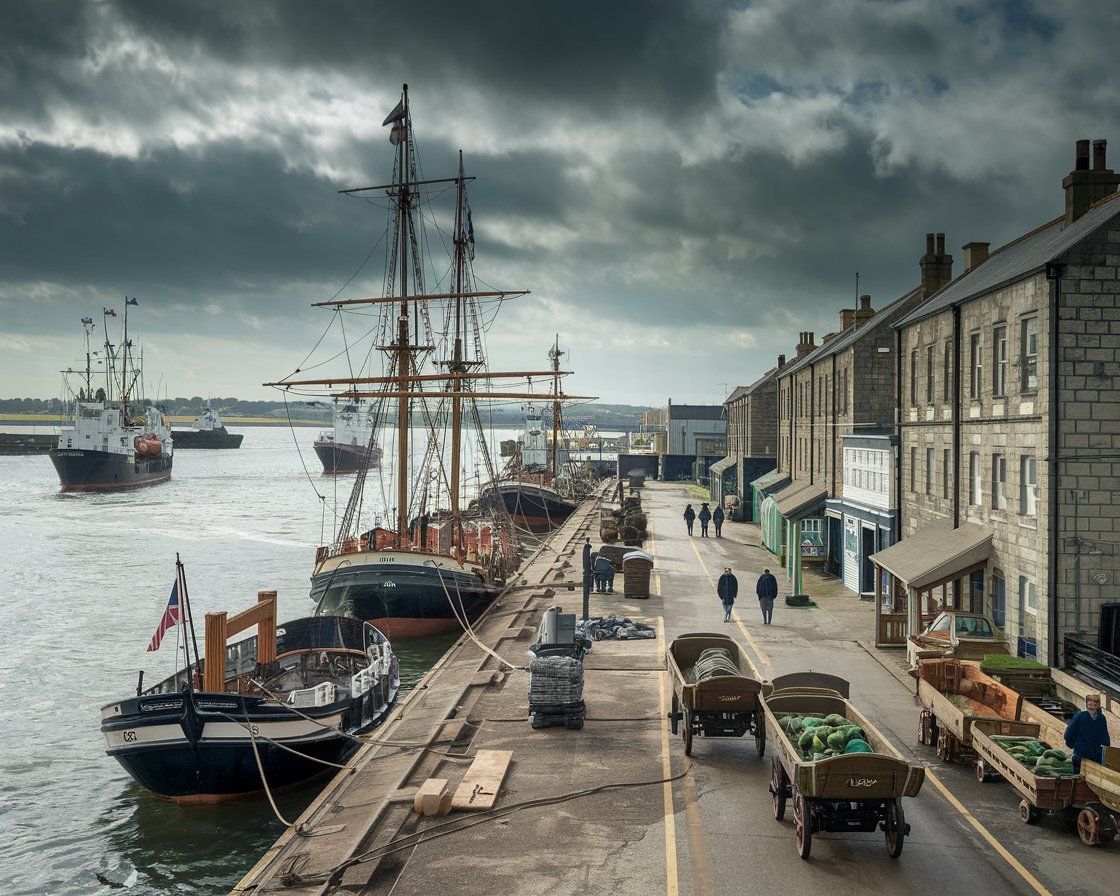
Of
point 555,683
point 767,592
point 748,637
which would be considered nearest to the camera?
point 555,683

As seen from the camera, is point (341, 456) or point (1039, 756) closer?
point (1039, 756)

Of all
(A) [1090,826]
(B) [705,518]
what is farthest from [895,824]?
(B) [705,518]

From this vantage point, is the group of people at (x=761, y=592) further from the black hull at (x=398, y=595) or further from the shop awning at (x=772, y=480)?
the shop awning at (x=772, y=480)

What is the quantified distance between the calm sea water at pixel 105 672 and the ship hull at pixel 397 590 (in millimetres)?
1197

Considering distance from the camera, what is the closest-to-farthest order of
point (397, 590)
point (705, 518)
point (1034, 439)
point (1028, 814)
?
1. point (1028, 814)
2. point (1034, 439)
3. point (397, 590)
4. point (705, 518)

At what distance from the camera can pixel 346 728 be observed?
21.0 metres

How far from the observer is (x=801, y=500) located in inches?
1673

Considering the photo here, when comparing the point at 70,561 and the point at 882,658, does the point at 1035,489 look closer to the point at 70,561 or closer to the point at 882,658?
the point at 882,658

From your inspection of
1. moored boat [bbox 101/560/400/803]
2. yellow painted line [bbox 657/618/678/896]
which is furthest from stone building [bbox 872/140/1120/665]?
moored boat [bbox 101/560/400/803]

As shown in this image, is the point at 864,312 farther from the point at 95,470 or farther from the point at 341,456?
the point at 341,456

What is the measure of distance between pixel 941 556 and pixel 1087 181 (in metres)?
10.9

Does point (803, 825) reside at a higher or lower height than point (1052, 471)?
lower

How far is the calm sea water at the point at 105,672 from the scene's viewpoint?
1769 centimetres

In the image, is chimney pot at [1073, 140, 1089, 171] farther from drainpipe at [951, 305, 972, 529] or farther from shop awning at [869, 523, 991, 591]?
shop awning at [869, 523, 991, 591]
